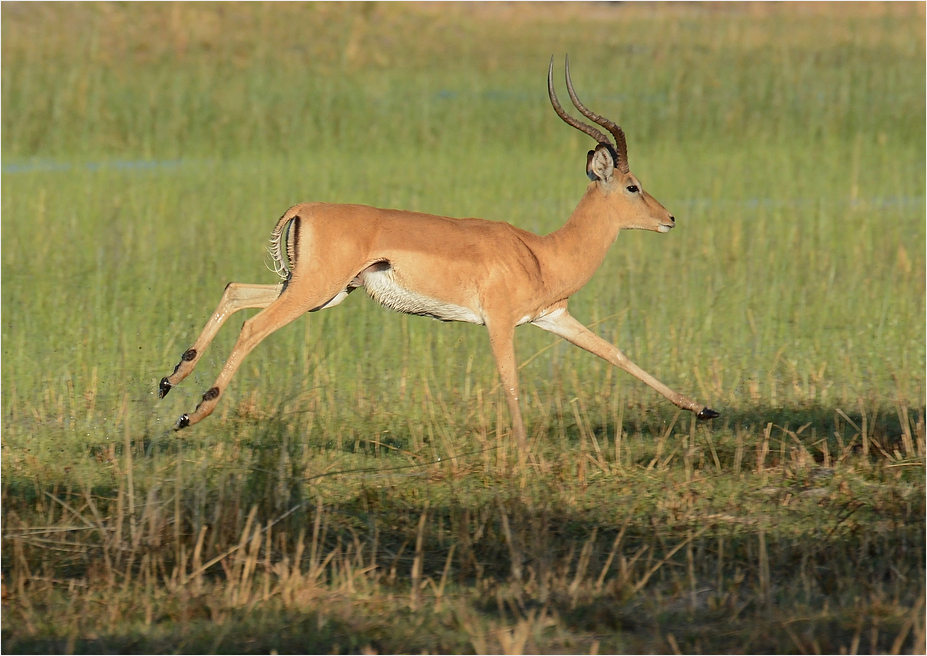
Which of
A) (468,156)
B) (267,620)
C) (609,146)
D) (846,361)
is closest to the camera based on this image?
(267,620)

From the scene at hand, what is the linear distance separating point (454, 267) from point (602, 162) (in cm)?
104

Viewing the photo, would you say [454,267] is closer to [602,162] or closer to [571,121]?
[571,121]

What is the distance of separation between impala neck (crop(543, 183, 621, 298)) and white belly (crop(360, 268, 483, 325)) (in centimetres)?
49

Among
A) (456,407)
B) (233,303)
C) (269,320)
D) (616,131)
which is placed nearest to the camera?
(269,320)

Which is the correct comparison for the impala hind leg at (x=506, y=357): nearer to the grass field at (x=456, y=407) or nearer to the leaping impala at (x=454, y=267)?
the leaping impala at (x=454, y=267)

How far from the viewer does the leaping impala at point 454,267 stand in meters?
6.27

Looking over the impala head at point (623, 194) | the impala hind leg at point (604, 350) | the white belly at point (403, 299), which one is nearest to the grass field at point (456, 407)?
the impala hind leg at point (604, 350)

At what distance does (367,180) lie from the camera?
589 inches

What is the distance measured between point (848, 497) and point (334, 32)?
19.9m

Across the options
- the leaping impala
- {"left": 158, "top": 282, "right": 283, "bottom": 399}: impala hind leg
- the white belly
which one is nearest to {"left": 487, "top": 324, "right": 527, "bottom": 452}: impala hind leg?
the leaping impala

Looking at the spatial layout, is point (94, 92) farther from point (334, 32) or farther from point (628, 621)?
point (628, 621)

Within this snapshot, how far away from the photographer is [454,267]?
6.39 m

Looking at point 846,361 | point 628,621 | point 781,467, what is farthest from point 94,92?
point 628,621

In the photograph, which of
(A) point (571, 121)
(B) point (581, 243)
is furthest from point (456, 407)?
(A) point (571, 121)
